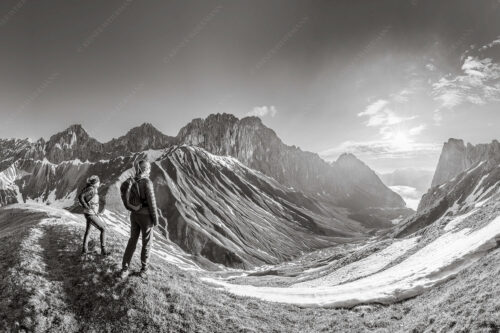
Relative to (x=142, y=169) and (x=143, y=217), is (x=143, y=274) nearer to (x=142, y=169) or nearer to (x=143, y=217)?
(x=143, y=217)

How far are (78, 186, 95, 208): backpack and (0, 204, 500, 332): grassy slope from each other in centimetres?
257

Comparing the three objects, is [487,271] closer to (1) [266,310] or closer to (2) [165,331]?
(1) [266,310]

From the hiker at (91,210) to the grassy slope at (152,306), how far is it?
0.75 metres

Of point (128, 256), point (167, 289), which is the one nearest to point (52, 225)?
point (128, 256)

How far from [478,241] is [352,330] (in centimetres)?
1648

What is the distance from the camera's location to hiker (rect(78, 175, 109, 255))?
17.7m

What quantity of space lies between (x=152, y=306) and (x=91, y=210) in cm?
798

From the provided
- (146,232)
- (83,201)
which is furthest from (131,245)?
(83,201)

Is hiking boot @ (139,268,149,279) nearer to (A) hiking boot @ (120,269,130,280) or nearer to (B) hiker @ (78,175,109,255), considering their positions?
(A) hiking boot @ (120,269,130,280)

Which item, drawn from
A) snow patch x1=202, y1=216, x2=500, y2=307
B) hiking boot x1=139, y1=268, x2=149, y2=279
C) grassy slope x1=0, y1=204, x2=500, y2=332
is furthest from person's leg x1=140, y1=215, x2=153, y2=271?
snow patch x1=202, y1=216, x2=500, y2=307

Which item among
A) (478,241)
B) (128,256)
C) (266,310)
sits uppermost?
(478,241)

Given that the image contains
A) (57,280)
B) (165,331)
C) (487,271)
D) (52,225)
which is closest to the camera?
(165,331)

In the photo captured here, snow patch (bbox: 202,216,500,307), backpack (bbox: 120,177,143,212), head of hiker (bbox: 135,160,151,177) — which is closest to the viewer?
backpack (bbox: 120,177,143,212)

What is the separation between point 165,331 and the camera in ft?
41.6
